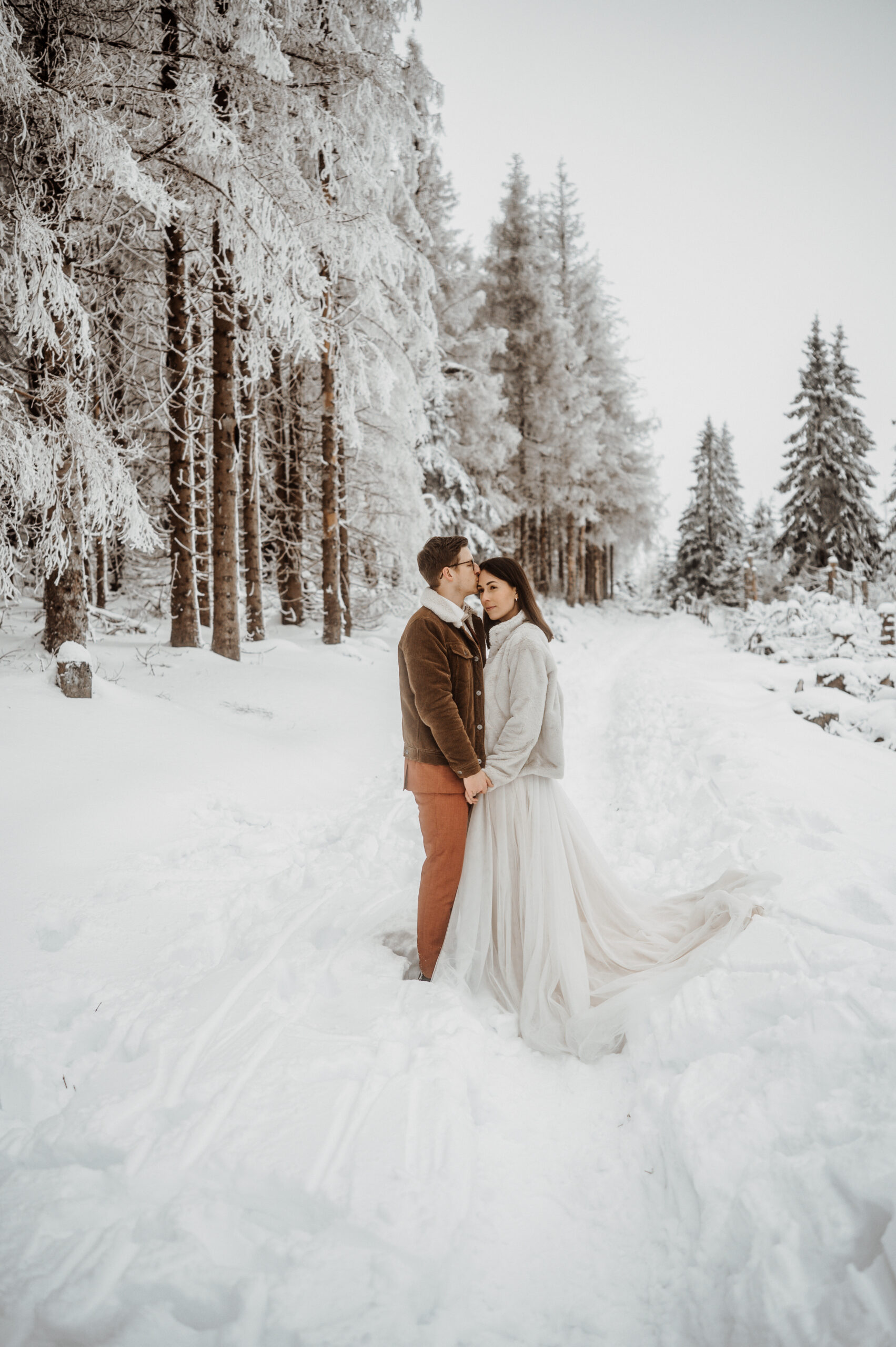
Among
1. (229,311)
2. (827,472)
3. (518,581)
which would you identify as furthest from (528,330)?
(518,581)

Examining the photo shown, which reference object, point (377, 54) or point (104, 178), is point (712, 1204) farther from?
point (377, 54)

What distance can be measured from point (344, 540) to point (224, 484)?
4213 mm

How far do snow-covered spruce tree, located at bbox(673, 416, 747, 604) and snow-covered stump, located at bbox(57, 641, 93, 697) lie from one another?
3472cm

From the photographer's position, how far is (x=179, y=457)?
29.6 ft

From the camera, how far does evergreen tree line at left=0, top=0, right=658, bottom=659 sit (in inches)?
220

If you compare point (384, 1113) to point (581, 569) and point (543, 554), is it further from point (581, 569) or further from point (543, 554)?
point (581, 569)

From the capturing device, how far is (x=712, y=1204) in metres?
1.94

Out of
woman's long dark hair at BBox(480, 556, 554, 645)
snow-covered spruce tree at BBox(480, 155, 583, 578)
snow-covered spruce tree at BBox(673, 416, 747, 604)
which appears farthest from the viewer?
Result: snow-covered spruce tree at BBox(673, 416, 747, 604)

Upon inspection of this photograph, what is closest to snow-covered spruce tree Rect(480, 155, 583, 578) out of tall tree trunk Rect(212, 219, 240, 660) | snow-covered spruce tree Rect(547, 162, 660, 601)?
snow-covered spruce tree Rect(547, 162, 660, 601)

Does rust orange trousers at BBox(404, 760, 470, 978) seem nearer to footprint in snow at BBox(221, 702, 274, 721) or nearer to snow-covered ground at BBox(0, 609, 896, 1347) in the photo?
snow-covered ground at BBox(0, 609, 896, 1347)

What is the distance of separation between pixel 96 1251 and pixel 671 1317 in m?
1.69

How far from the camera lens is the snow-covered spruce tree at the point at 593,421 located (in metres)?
22.4

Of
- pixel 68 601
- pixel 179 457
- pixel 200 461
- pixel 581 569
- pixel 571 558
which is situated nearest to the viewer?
pixel 68 601

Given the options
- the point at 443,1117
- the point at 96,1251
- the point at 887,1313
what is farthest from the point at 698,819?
the point at 96,1251
